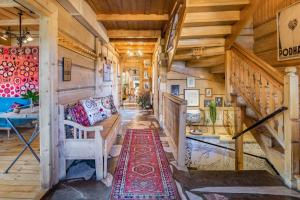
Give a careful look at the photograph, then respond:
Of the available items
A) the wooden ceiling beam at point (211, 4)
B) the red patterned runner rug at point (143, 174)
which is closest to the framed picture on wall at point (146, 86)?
the red patterned runner rug at point (143, 174)

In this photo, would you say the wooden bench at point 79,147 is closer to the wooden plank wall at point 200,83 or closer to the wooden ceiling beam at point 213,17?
the wooden ceiling beam at point 213,17

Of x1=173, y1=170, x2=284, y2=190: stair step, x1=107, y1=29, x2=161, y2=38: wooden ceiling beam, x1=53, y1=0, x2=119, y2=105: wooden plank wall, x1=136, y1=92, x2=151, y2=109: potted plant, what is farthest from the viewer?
x1=136, y1=92, x2=151, y2=109: potted plant

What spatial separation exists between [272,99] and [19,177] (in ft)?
10.9

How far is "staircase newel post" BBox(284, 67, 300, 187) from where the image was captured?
2527 mm

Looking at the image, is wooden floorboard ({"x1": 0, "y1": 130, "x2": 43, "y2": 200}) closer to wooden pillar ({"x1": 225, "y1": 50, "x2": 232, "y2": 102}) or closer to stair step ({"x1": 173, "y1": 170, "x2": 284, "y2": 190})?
stair step ({"x1": 173, "y1": 170, "x2": 284, "y2": 190})

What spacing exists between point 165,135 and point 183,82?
94.0 inches

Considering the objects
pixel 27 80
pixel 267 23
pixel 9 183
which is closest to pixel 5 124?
pixel 27 80

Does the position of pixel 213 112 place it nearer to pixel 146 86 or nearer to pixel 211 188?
pixel 211 188

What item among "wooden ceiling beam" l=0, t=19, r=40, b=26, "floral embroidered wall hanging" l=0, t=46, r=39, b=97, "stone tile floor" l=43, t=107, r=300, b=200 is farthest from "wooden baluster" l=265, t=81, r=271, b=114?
"floral embroidered wall hanging" l=0, t=46, r=39, b=97

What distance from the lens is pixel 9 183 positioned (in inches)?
110

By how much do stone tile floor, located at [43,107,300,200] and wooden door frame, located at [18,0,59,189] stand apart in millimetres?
253

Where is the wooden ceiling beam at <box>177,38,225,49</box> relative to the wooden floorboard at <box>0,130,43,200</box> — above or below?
above

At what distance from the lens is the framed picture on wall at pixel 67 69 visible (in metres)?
3.11

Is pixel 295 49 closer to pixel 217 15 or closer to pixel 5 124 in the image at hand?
pixel 217 15
